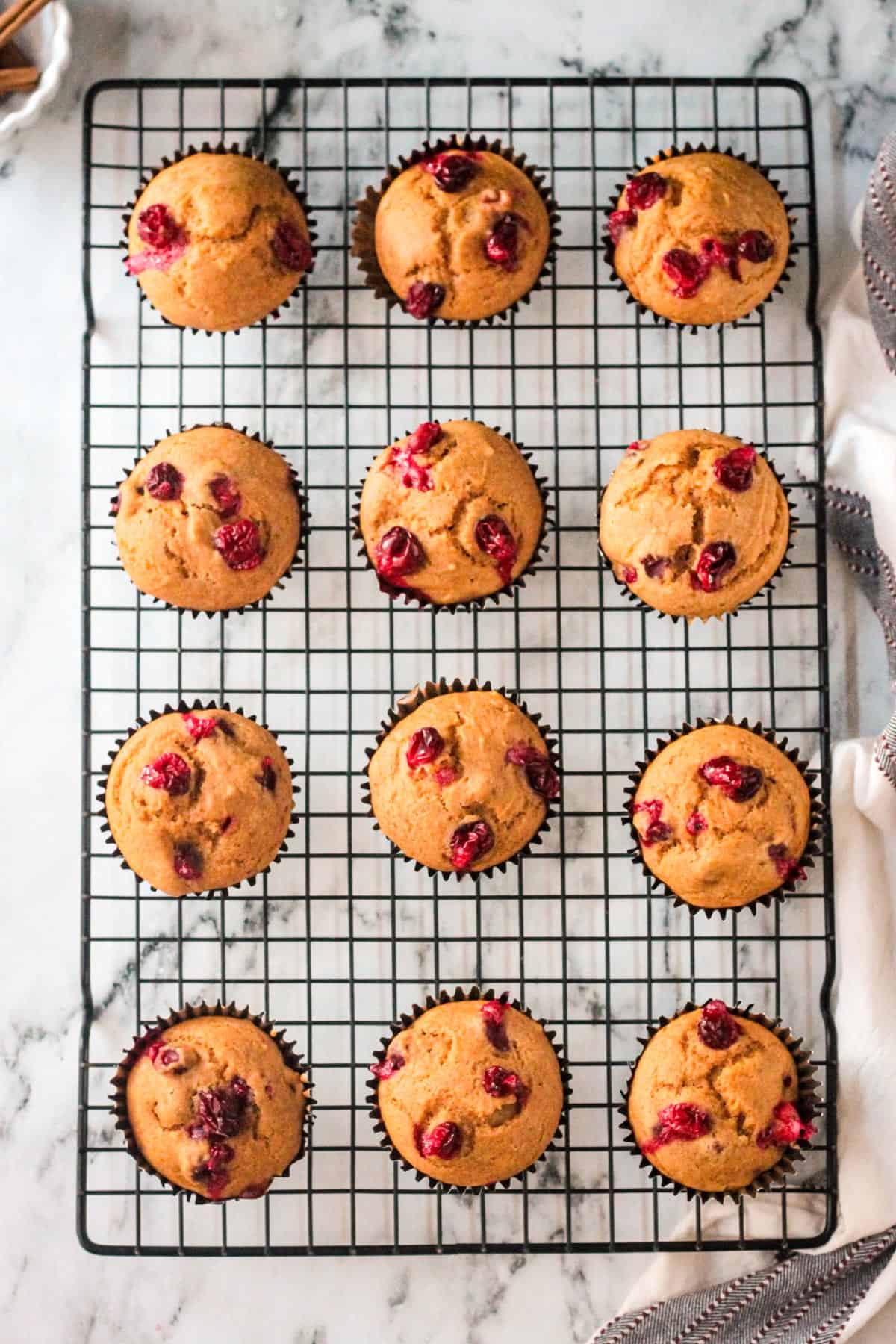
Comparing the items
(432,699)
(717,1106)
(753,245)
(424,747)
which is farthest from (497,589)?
(717,1106)

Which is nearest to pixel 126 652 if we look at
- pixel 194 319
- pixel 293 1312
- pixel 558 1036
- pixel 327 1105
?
pixel 194 319

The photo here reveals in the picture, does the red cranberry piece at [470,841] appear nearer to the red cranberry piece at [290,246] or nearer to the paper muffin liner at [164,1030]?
the paper muffin liner at [164,1030]

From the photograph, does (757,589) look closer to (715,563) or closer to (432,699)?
(715,563)

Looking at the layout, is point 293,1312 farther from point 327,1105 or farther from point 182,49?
point 182,49

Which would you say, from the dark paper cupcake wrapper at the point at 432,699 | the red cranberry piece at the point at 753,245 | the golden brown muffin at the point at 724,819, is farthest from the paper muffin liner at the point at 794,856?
the red cranberry piece at the point at 753,245

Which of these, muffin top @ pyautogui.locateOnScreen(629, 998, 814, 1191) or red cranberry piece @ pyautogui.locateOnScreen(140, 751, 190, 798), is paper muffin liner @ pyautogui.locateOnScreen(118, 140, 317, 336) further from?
muffin top @ pyautogui.locateOnScreen(629, 998, 814, 1191)
